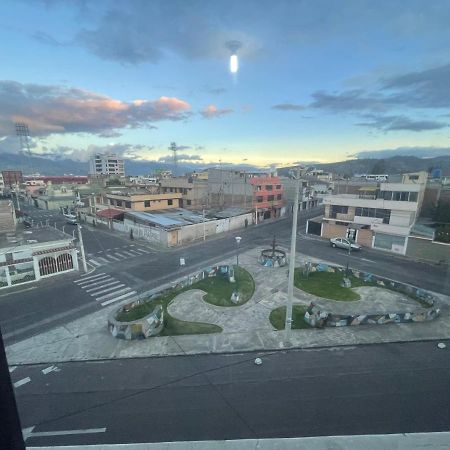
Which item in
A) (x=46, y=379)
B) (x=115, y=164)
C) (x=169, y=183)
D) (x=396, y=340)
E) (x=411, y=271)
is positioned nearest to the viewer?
(x=46, y=379)

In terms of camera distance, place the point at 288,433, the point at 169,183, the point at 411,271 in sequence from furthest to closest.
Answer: the point at 169,183 < the point at 411,271 < the point at 288,433

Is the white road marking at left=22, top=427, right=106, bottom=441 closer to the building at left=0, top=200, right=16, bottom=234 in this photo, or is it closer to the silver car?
the building at left=0, top=200, right=16, bottom=234

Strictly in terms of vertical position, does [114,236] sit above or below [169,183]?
below

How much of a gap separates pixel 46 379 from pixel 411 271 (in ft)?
102

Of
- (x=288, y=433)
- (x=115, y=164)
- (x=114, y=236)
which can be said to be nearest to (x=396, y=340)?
(x=288, y=433)

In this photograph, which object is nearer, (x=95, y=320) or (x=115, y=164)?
(x=95, y=320)

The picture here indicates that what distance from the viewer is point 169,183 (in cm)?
5828

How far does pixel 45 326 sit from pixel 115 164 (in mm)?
160417

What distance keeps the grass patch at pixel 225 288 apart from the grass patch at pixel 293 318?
276cm

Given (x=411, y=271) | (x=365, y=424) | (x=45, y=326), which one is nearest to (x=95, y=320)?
(x=45, y=326)

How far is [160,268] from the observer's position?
91.6 feet

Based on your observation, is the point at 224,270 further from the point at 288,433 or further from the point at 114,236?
the point at 114,236

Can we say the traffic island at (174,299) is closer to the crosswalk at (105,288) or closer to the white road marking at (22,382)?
the crosswalk at (105,288)

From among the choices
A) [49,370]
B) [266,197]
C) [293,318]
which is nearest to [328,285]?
[293,318]
